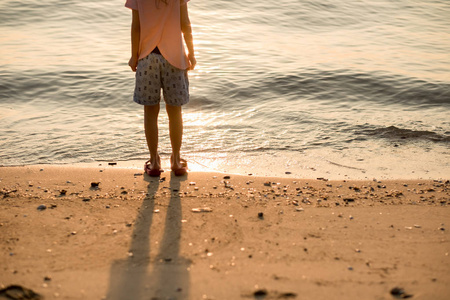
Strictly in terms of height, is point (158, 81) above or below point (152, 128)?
above

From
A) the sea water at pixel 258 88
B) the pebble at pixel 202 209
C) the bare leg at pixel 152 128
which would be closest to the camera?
the pebble at pixel 202 209

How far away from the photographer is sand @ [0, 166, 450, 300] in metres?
2.91

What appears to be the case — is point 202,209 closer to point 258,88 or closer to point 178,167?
point 178,167

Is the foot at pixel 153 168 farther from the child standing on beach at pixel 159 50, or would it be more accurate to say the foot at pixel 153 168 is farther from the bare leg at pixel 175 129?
the child standing on beach at pixel 159 50

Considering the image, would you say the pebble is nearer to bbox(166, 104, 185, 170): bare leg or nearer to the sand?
the sand

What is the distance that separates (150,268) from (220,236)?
58 cm

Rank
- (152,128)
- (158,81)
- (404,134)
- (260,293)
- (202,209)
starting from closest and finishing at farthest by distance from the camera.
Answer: (260,293)
(202,209)
(158,81)
(152,128)
(404,134)

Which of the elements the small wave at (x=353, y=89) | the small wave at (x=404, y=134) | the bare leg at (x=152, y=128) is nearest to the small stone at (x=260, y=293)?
the bare leg at (x=152, y=128)

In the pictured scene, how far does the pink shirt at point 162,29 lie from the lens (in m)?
4.32

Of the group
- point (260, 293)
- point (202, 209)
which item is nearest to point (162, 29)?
point (202, 209)

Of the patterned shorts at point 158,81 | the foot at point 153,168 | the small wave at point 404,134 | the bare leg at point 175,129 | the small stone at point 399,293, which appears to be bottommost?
the small wave at point 404,134

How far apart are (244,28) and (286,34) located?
945 mm

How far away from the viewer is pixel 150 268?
3078 millimetres

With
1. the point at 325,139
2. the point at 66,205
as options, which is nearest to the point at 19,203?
the point at 66,205
